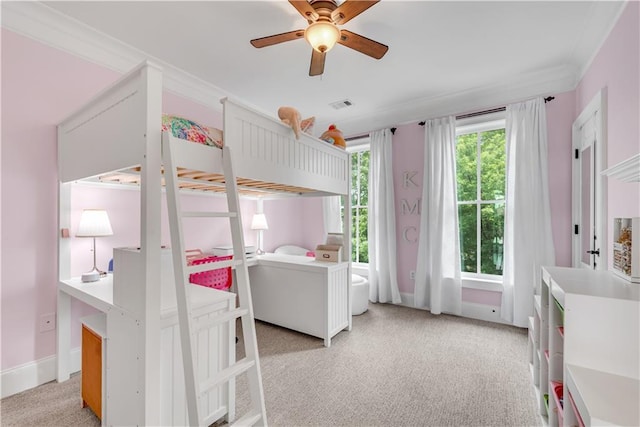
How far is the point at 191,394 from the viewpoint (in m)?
1.18

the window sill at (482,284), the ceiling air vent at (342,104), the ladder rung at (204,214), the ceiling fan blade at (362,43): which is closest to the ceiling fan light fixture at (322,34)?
the ceiling fan blade at (362,43)

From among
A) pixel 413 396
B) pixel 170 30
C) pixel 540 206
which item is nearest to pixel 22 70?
pixel 170 30

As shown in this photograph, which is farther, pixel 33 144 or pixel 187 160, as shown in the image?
pixel 33 144

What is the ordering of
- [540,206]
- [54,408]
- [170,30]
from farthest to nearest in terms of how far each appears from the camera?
1. [540,206]
2. [170,30]
3. [54,408]

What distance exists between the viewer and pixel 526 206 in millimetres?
3031

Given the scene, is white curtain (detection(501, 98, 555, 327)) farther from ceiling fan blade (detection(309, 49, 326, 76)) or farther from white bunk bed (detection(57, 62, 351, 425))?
white bunk bed (detection(57, 62, 351, 425))

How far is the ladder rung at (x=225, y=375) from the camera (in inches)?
47.5

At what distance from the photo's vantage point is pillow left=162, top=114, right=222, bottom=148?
1.45 meters

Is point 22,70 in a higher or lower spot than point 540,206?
higher

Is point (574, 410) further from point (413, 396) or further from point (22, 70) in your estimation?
point (22, 70)

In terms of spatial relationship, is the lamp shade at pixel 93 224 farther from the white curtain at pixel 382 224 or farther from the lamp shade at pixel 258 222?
the white curtain at pixel 382 224

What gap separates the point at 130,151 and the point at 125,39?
1.72 meters

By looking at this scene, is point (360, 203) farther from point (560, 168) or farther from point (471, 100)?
point (560, 168)

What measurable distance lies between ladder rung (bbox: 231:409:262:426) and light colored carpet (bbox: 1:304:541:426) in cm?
38
